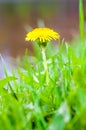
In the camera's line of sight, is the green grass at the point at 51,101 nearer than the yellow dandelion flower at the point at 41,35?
Yes

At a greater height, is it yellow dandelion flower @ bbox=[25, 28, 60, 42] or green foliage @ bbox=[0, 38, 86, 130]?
yellow dandelion flower @ bbox=[25, 28, 60, 42]

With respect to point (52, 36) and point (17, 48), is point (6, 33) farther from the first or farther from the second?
point (52, 36)

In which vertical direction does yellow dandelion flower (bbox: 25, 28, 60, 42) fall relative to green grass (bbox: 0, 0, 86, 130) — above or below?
above

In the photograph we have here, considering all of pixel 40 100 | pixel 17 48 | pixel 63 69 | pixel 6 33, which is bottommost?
pixel 40 100

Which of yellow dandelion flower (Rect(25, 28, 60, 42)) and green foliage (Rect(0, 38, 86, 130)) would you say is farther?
yellow dandelion flower (Rect(25, 28, 60, 42))

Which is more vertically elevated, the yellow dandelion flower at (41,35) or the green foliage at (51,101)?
the yellow dandelion flower at (41,35)

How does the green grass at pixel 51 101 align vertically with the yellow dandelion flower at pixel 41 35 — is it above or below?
below

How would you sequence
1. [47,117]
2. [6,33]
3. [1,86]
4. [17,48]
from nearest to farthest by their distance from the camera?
[47,117], [1,86], [17,48], [6,33]

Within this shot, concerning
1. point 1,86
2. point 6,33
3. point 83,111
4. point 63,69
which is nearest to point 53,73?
point 63,69

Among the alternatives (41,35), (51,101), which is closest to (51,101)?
(51,101)

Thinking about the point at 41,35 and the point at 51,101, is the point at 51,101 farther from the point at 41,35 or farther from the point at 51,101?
the point at 41,35

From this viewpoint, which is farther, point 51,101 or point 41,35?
point 41,35
